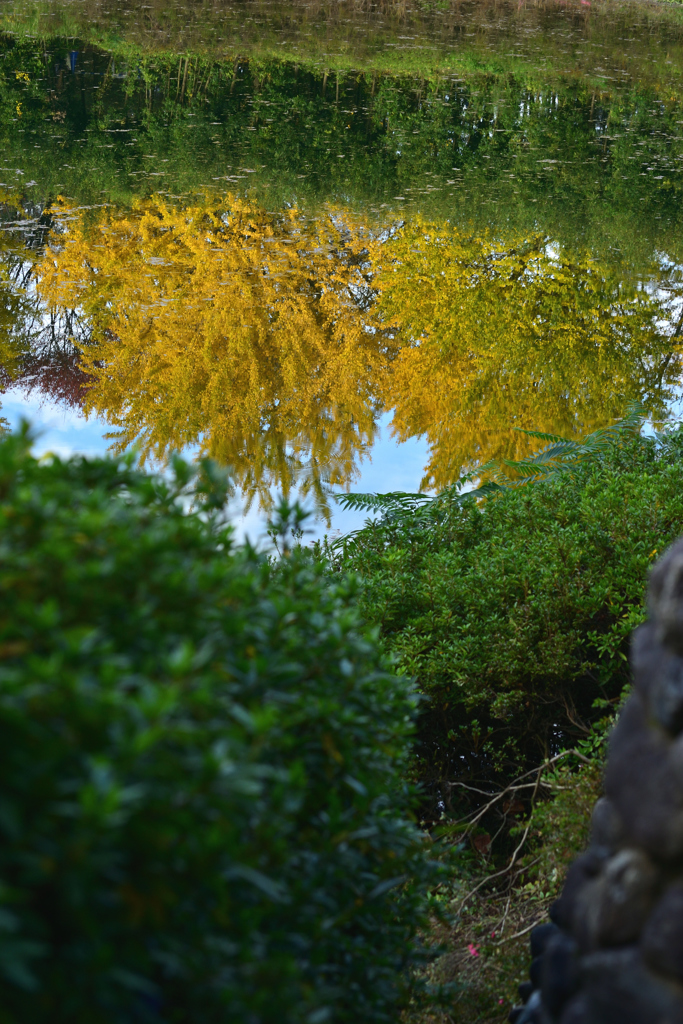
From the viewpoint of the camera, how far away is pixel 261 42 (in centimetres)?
1784

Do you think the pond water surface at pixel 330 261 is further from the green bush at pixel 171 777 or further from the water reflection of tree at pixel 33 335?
the green bush at pixel 171 777

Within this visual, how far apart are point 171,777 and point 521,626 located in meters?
2.45

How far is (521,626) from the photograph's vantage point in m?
3.33

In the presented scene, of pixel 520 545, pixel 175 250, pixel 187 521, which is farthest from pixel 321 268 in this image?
pixel 187 521

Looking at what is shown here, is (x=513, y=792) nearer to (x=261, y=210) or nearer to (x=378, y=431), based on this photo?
(x=378, y=431)

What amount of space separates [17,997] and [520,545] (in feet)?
10.3

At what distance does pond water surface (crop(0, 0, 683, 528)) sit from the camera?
22.0 feet

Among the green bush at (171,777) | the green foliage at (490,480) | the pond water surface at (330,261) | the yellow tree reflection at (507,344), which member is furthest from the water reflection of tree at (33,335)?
the green bush at (171,777)

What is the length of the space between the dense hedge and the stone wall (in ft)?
5.30

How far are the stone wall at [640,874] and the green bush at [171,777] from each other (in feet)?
1.23

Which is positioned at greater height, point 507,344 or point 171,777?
point 507,344

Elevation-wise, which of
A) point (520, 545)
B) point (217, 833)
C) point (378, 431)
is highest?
point (378, 431)

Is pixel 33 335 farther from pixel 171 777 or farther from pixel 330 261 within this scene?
pixel 171 777

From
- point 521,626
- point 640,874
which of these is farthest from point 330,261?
point 640,874
